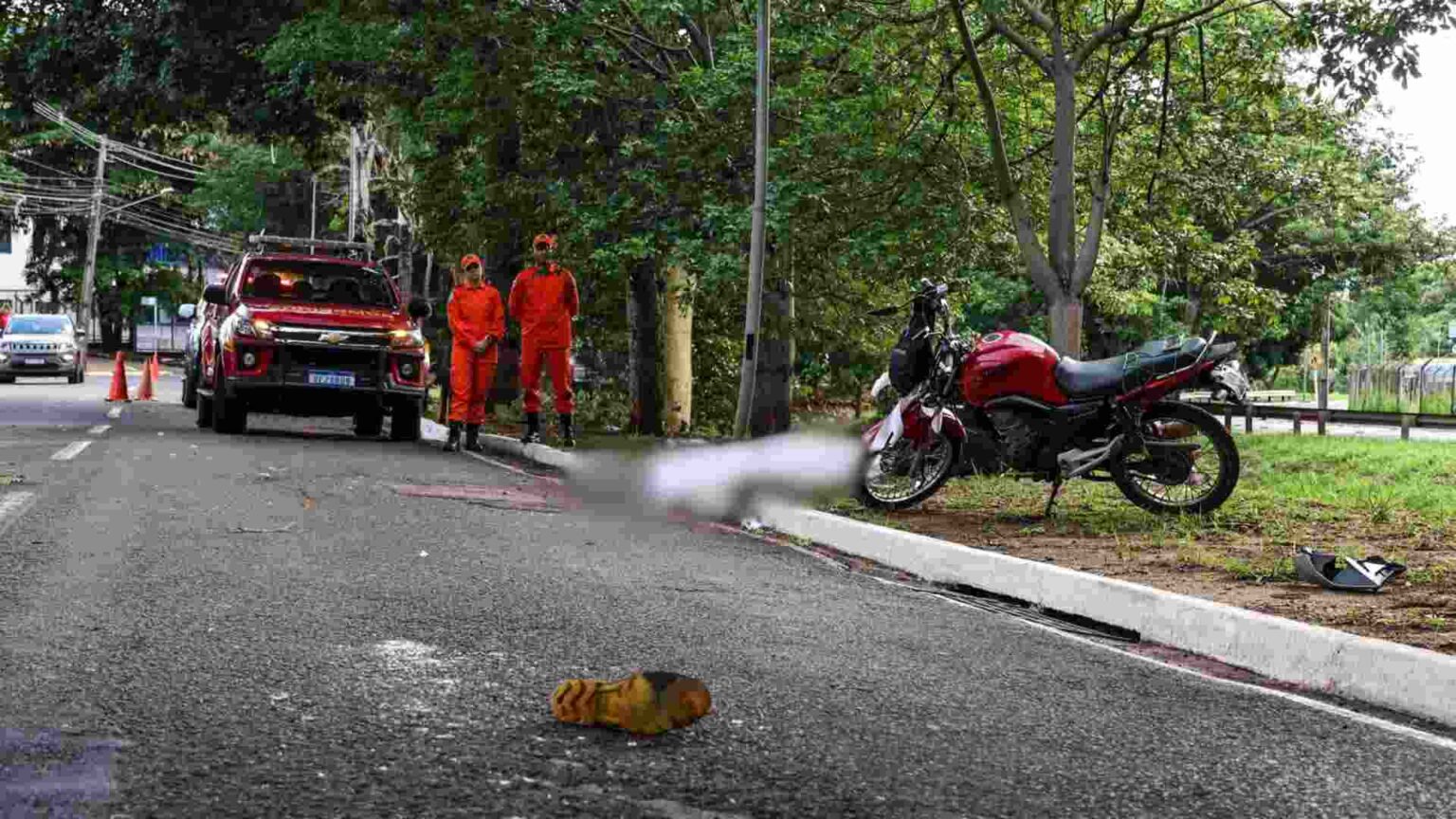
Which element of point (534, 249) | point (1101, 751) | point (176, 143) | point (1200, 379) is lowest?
point (1101, 751)

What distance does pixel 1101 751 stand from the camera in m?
5.22

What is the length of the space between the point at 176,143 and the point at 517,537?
55.0 meters

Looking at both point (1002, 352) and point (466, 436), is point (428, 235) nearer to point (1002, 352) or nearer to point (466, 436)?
point (466, 436)

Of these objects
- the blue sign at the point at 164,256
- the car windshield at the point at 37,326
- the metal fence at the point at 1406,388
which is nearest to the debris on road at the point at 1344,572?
the metal fence at the point at 1406,388

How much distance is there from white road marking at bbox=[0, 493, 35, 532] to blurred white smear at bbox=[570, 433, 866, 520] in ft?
12.4

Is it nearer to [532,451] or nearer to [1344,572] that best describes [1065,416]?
[1344,572]

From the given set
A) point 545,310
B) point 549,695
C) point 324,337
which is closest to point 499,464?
point 545,310

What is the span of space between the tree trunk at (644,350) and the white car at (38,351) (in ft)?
58.5

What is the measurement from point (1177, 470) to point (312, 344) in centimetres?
1048

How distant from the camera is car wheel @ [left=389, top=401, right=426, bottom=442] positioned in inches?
769

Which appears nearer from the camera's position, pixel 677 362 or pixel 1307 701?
pixel 1307 701

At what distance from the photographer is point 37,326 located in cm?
4038

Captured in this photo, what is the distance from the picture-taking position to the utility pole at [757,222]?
17.3 metres

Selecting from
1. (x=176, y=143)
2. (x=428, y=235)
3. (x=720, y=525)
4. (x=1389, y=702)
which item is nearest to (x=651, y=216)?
(x=428, y=235)
